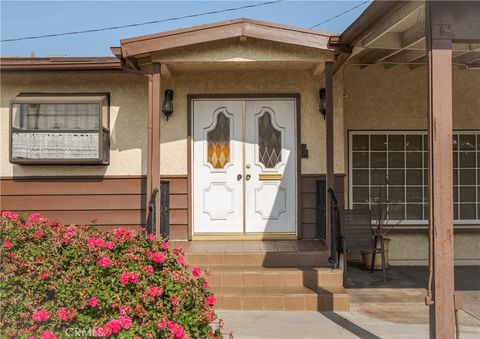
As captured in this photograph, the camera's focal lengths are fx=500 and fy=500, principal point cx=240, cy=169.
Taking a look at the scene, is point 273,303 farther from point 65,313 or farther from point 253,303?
point 65,313

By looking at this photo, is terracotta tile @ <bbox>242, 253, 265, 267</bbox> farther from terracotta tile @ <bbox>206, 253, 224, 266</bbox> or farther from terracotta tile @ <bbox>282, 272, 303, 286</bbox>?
terracotta tile @ <bbox>282, 272, 303, 286</bbox>

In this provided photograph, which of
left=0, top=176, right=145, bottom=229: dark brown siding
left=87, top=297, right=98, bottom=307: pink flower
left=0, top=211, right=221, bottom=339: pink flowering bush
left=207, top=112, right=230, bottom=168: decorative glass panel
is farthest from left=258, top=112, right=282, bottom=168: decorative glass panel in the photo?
left=87, top=297, right=98, bottom=307: pink flower

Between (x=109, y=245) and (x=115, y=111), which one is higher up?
(x=115, y=111)

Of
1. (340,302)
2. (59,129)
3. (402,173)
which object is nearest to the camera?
(340,302)

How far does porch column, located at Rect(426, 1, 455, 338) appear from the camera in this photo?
4023 mm

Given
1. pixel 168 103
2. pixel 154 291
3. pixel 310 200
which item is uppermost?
pixel 168 103

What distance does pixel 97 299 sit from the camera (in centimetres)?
339

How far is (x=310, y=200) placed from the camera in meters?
7.38

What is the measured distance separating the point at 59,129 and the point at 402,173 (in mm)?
5300

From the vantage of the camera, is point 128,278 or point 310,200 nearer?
point 128,278

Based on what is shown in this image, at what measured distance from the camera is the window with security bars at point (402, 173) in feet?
26.2

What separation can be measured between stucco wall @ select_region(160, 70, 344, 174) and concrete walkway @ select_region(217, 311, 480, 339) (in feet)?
8.51

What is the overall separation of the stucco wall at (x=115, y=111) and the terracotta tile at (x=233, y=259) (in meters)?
1.95

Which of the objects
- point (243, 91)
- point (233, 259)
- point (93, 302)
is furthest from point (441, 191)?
point (243, 91)
